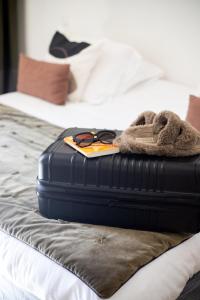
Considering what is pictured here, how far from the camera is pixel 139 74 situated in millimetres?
2582

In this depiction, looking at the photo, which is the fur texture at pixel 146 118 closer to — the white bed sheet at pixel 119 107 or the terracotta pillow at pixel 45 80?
the white bed sheet at pixel 119 107

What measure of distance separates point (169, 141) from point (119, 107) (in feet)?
3.88

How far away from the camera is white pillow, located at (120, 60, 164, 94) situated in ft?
8.48

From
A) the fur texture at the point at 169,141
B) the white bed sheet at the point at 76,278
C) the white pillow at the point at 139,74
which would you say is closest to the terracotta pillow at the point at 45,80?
the white pillow at the point at 139,74

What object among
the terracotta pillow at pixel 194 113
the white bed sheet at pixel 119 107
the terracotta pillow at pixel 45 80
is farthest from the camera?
the terracotta pillow at pixel 45 80

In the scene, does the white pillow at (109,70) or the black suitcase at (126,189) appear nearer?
the black suitcase at (126,189)

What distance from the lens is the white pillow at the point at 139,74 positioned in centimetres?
258

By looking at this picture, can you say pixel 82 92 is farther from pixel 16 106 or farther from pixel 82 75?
pixel 16 106

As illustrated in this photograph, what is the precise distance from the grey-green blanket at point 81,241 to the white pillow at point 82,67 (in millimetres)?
1134

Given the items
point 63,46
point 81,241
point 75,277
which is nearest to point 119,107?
point 63,46

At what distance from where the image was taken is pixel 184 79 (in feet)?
8.43

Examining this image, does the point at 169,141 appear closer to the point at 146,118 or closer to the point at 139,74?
the point at 146,118

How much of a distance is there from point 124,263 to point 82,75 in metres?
1.77

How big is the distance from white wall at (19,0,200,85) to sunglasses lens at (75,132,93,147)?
3.99ft
